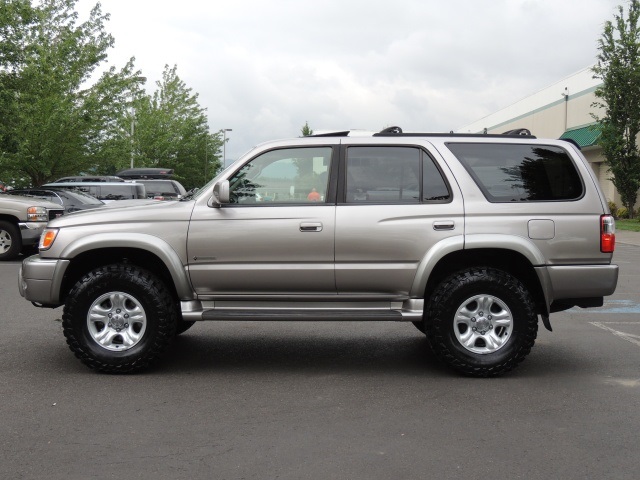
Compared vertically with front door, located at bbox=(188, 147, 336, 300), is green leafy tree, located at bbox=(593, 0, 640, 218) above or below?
above

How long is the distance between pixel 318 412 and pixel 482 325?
177 centimetres

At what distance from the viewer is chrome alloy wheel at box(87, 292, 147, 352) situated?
6.42 meters

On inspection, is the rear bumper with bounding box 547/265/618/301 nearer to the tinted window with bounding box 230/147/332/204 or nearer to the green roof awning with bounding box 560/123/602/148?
the tinted window with bounding box 230/147/332/204

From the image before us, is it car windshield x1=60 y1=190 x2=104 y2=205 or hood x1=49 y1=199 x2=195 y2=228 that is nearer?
hood x1=49 y1=199 x2=195 y2=228

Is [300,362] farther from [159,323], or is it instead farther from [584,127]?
[584,127]

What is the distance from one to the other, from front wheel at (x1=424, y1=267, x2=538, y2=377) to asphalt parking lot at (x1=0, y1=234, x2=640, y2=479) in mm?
182

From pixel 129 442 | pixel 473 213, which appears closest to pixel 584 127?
pixel 473 213

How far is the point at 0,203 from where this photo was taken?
15.8 m

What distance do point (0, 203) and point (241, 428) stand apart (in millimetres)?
12561

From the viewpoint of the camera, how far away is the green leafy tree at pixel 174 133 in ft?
154

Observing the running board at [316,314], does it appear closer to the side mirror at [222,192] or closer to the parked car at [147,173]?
the side mirror at [222,192]

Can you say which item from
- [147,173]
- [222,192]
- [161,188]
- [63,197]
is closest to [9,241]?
[63,197]

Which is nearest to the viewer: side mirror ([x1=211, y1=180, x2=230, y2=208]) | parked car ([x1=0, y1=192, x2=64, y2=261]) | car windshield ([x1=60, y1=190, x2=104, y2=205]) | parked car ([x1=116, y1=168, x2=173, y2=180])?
side mirror ([x1=211, y1=180, x2=230, y2=208])

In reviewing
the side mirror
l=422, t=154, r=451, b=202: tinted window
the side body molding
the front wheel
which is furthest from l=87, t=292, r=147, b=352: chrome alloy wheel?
l=422, t=154, r=451, b=202: tinted window
